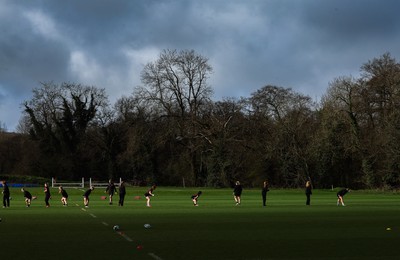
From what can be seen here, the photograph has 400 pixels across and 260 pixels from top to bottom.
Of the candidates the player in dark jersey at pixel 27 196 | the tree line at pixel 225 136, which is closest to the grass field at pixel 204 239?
the player in dark jersey at pixel 27 196

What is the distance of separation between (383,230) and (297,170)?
202ft

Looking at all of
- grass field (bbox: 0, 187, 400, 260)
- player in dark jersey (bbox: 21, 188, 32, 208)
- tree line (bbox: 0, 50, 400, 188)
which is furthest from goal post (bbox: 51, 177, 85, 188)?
grass field (bbox: 0, 187, 400, 260)

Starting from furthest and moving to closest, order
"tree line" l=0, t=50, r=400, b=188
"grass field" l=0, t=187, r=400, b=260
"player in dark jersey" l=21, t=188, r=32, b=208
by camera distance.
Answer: "tree line" l=0, t=50, r=400, b=188 < "player in dark jersey" l=21, t=188, r=32, b=208 < "grass field" l=0, t=187, r=400, b=260

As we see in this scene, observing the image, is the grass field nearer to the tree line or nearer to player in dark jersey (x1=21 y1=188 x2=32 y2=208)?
player in dark jersey (x1=21 y1=188 x2=32 y2=208)

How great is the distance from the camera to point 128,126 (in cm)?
9325

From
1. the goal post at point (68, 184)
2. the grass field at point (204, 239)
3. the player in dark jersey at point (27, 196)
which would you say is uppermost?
the goal post at point (68, 184)

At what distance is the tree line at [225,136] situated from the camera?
8025 cm

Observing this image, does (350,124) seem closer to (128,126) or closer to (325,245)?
(128,126)

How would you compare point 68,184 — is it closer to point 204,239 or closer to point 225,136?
point 225,136

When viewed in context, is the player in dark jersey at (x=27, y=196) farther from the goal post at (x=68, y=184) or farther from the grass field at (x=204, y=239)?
the goal post at (x=68, y=184)

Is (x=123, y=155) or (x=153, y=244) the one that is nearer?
(x=153, y=244)

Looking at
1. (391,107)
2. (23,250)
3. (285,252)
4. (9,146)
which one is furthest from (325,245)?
(9,146)

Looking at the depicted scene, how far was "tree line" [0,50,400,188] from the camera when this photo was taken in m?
80.2

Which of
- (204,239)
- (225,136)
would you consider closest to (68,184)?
(225,136)
